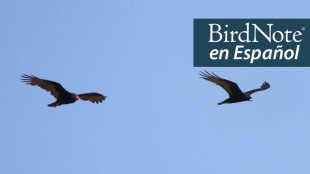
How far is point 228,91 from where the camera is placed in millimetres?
30734

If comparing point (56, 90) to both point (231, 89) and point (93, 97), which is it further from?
point (231, 89)

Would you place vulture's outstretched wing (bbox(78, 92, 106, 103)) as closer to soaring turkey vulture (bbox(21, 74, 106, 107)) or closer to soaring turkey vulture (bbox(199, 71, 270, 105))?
soaring turkey vulture (bbox(21, 74, 106, 107))

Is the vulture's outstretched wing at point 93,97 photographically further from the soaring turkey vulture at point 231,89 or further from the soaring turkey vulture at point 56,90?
the soaring turkey vulture at point 231,89

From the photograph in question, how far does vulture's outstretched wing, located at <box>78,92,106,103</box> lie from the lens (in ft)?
107

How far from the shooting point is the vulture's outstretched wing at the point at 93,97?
32.7 metres

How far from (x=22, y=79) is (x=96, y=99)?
3553mm

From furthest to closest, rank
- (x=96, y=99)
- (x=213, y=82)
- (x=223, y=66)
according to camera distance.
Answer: (x=223, y=66)
(x=96, y=99)
(x=213, y=82)

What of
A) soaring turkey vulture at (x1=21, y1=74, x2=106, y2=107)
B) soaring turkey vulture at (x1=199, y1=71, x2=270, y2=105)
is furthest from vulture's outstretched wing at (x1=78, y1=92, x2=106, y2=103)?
soaring turkey vulture at (x1=199, y1=71, x2=270, y2=105)

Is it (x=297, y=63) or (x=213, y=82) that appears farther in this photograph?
(x=297, y=63)

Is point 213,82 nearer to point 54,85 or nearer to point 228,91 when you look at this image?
point 228,91

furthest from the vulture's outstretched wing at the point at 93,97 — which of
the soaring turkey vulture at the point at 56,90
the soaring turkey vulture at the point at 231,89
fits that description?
the soaring turkey vulture at the point at 231,89

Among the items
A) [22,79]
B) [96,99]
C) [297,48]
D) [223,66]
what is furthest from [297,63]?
[22,79]

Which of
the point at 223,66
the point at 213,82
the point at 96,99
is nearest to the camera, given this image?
the point at 213,82

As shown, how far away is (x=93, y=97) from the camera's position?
33312 mm
